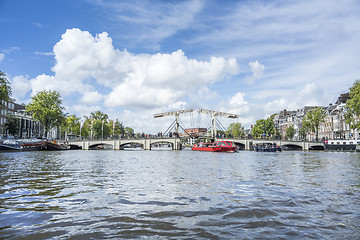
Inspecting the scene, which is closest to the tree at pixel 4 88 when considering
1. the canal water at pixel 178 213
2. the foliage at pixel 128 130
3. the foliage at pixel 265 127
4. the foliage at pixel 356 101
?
the canal water at pixel 178 213

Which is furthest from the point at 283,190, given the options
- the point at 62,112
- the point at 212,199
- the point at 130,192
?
the point at 62,112

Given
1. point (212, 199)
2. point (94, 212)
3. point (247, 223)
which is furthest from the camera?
point (212, 199)

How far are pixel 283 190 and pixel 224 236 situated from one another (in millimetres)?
5381

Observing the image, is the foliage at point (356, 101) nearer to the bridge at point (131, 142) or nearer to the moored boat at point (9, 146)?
the bridge at point (131, 142)

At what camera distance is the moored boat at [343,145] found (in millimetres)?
61222

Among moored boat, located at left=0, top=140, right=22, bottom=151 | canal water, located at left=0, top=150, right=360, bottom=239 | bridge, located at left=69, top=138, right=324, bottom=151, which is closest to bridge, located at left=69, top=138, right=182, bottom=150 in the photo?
bridge, located at left=69, top=138, right=324, bottom=151

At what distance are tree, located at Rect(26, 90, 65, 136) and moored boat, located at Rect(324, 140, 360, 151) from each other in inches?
2574

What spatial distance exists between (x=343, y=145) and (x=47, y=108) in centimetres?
6852

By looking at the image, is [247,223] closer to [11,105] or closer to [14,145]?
[14,145]

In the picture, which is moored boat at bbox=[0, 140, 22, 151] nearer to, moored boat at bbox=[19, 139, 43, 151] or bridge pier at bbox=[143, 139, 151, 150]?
moored boat at bbox=[19, 139, 43, 151]

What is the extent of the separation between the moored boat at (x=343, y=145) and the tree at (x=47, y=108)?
6538 cm


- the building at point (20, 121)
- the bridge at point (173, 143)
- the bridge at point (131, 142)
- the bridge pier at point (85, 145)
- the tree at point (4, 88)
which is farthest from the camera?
the bridge pier at point (85, 145)

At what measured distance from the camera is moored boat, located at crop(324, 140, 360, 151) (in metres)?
61.2

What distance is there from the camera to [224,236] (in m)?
4.30
